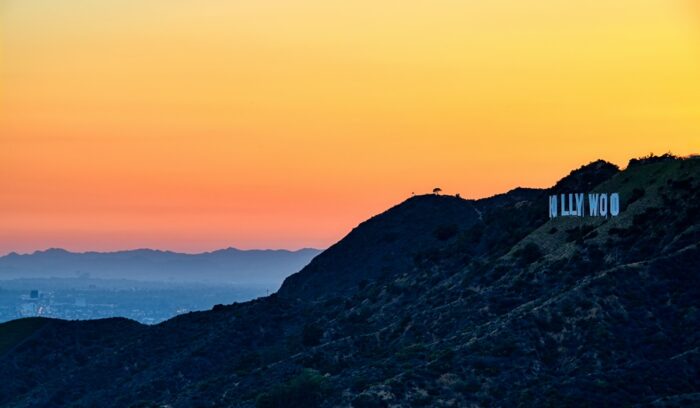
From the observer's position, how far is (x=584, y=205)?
551ft

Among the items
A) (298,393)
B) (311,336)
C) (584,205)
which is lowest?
(298,393)

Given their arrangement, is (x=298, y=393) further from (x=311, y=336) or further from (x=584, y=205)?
(x=584, y=205)

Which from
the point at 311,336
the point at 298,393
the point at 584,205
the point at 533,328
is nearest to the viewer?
the point at 533,328

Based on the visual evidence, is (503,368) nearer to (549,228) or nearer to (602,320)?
(602,320)

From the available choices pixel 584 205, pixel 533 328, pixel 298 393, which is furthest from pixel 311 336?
pixel 533 328

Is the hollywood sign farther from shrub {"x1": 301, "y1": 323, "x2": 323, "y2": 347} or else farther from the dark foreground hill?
shrub {"x1": 301, "y1": 323, "x2": 323, "y2": 347}

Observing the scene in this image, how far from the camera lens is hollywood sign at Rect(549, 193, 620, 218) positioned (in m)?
160

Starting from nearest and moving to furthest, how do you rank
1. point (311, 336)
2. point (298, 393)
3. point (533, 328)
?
point (533, 328)
point (298, 393)
point (311, 336)

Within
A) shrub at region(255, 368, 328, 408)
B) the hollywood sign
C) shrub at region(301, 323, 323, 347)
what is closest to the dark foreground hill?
shrub at region(255, 368, 328, 408)

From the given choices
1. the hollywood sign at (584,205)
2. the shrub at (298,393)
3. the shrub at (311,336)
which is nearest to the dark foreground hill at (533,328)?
the shrub at (298,393)

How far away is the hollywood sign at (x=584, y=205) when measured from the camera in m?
160

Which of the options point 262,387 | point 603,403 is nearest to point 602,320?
point 603,403

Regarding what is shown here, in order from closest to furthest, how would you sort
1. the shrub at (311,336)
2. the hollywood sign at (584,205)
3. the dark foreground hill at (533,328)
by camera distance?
the dark foreground hill at (533,328), the hollywood sign at (584,205), the shrub at (311,336)

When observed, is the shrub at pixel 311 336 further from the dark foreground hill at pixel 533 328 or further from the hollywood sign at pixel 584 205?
the hollywood sign at pixel 584 205
